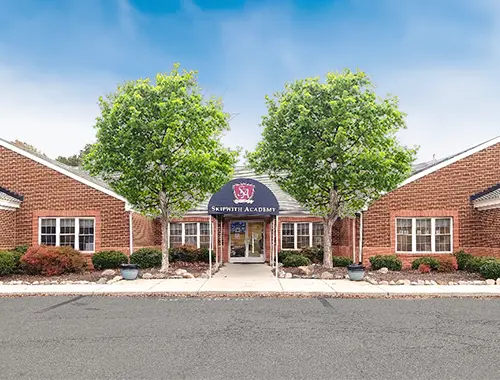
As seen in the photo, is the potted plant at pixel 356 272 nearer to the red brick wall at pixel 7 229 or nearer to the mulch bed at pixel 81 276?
the mulch bed at pixel 81 276

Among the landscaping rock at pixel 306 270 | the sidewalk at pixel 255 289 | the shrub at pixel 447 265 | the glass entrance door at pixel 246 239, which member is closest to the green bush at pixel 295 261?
the landscaping rock at pixel 306 270

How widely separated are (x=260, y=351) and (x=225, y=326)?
242 centimetres

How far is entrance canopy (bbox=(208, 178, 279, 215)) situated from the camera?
22.5 m

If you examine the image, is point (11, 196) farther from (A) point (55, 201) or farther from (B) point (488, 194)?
(B) point (488, 194)

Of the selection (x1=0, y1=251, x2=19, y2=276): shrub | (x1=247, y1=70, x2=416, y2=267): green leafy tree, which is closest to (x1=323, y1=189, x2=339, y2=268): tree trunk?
(x1=247, y1=70, x2=416, y2=267): green leafy tree

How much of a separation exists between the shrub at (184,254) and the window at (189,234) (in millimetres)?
1940

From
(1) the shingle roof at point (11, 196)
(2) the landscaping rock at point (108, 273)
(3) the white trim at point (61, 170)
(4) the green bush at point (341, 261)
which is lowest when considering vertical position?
(2) the landscaping rock at point (108, 273)

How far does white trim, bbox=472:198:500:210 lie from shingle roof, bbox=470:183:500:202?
0.14 metres

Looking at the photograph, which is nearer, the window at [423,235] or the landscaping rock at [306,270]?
the landscaping rock at [306,270]

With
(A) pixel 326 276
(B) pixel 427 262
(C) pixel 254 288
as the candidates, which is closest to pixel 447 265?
(B) pixel 427 262

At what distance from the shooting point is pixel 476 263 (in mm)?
22594

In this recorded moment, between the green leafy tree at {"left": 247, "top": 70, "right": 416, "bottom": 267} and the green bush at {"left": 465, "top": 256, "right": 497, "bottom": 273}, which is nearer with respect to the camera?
the green bush at {"left": 465, "top": 256, "right": 497, "bottom": 273}

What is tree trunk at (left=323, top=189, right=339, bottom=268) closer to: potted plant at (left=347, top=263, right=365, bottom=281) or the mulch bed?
potted plant at (left=347, top=263, right=365, bottom=281)

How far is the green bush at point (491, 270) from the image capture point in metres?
20.2
